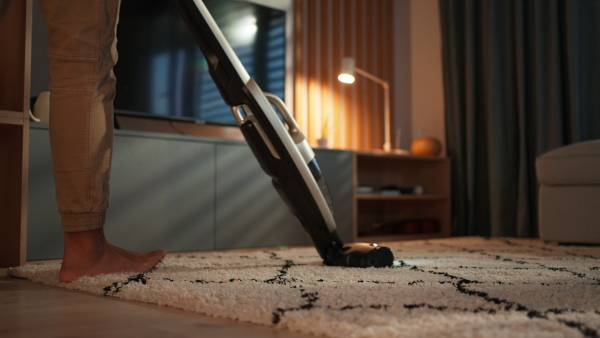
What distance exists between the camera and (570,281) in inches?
53.1

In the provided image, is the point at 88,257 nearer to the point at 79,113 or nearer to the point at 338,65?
the point at 79,113

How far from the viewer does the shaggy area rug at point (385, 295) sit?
841 mm

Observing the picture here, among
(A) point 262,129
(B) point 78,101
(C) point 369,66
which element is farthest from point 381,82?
(B) point 78,101

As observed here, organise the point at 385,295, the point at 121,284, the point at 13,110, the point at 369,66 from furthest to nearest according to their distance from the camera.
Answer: the point at 369,66, the point at 13,110, the point at 121,284, the point at 385,295

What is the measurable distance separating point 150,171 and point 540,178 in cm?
182

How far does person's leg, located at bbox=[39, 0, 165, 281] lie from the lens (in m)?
1.41

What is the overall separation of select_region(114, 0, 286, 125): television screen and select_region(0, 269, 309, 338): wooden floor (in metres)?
1.64

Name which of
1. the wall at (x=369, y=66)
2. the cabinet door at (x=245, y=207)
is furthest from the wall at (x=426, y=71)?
the cabinet door at (x=245, y=207)

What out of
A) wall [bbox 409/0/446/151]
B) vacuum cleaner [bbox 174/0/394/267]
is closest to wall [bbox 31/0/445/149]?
wall [bbox 409/0/446/151]

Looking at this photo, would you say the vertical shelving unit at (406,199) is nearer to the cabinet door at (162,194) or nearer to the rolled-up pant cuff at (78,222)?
the cabinet door at (162,194)

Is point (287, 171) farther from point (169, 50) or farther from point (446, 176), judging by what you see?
point (446, 176)

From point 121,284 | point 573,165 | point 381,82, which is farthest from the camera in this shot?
point 381,82

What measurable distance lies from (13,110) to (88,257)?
0.73 meters

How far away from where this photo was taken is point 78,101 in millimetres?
1430
